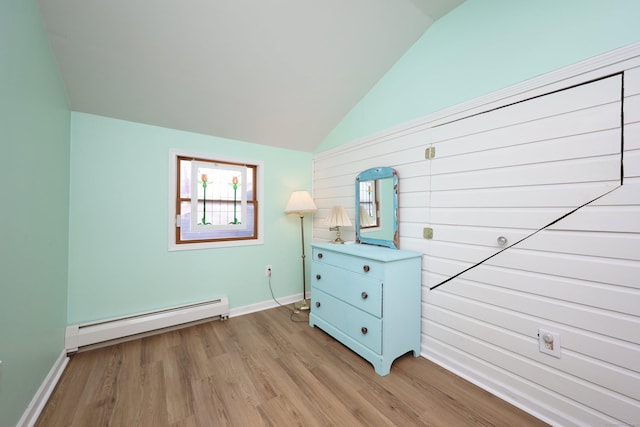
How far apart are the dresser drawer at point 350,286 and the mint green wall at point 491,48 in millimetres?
1416

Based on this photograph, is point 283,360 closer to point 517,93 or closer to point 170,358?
point 170,358

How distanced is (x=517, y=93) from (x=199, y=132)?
2.68 metres

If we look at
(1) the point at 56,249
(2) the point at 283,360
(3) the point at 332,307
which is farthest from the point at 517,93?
(1) the point at 56,249

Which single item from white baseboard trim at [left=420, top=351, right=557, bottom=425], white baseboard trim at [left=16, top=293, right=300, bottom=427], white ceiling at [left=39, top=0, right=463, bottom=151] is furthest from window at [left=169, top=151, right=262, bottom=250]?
white baseboard trim at [left=420, top=351, right=557, bottom=425]

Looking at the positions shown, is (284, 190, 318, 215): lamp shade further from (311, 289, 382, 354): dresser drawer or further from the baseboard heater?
the baseboard heater

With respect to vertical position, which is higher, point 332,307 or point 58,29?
point 58,29

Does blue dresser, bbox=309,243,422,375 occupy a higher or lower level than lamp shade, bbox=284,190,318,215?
lower

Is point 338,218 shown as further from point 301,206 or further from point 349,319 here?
point 349,319

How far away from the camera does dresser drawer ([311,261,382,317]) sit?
171 cm

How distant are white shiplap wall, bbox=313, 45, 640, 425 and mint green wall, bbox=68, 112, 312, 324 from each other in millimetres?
2046

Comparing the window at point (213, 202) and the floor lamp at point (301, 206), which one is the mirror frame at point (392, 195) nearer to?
the floor lamp at point (301, 206)

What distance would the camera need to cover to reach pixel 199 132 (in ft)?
8.01

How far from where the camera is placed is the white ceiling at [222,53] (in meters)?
1.55

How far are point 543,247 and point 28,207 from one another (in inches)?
113
